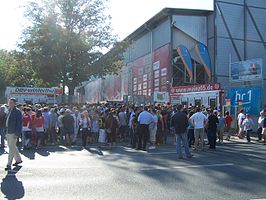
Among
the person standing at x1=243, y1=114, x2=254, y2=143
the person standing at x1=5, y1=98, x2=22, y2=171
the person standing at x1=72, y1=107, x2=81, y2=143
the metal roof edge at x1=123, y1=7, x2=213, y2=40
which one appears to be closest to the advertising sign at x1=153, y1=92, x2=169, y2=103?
the person standing at x1=243, y1=114, x2=254, y2=143

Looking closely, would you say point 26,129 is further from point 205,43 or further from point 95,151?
point 205,43

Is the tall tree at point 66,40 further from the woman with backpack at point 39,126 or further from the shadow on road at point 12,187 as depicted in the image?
the shadow on road at point 12,187

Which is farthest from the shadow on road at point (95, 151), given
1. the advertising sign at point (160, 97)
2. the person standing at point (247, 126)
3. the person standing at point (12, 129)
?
the advertising sign at point (160, 97)

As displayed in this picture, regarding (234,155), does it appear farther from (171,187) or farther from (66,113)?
(66,113)

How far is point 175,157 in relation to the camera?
44.0 feet

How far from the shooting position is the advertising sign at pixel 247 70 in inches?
1077

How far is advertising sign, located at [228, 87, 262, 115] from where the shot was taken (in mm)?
23812

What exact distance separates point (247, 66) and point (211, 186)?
21.2m

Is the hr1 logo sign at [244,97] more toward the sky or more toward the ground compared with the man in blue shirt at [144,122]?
more toward the sky

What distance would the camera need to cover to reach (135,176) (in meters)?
9.63

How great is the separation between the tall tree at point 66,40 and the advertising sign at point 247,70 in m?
10.3

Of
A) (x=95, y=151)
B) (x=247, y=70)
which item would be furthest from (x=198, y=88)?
(x=95, y=151)

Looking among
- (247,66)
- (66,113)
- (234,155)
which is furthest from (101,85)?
(234,155)

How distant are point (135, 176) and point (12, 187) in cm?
287
